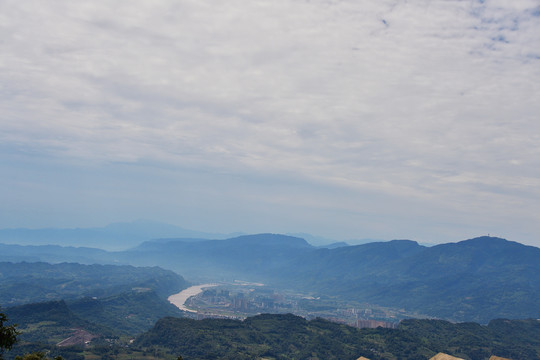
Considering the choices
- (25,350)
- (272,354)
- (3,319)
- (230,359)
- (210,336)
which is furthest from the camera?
(210,336)

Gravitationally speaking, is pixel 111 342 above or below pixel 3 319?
below

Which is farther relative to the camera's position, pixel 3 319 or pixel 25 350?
pixel 25 350

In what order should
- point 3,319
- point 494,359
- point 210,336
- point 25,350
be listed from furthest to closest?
point 210,336 < point 25,350 < point 494,359 < point 3,319

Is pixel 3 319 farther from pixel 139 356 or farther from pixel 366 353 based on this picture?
pixel 366 353

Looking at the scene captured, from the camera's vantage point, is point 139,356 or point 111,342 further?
point 111,342

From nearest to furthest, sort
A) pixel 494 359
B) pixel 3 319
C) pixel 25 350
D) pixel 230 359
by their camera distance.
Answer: pixel 3 319 → pixel 494 359 → pixel 25 350 → pixel 230 359

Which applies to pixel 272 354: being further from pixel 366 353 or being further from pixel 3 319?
pixel 3 319

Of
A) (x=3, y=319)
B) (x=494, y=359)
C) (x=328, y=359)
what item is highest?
(x=3, y=319)

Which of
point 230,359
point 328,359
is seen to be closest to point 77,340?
point 230,359

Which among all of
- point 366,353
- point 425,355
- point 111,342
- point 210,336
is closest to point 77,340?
point 111,342
